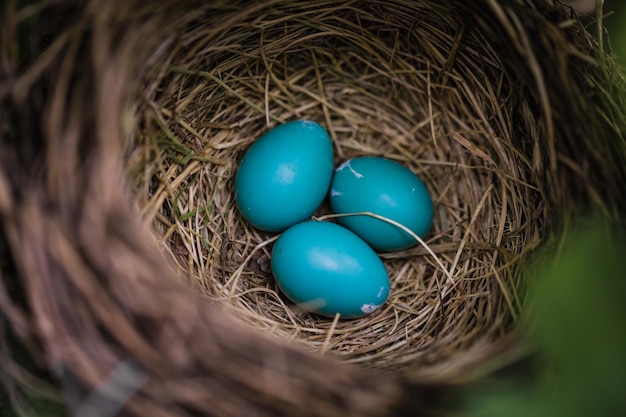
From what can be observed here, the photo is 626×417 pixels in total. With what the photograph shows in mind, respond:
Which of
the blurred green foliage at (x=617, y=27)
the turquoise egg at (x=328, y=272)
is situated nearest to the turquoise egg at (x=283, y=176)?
the turquoise egg at (x=328, y=272)

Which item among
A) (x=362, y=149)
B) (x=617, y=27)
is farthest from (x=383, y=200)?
(x=617, y=27)

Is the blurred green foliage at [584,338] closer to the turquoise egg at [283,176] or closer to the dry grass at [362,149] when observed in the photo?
the dry grass at [362,149]

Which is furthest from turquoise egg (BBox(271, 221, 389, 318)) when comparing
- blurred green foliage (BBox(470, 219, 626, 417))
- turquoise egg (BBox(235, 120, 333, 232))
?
blurred green foliage (BBox(470, 219, 626, 417))

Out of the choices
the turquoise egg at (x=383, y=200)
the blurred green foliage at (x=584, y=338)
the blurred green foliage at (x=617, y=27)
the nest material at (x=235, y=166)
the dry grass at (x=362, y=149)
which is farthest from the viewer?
the turquoise egg at (x=383, y=200)

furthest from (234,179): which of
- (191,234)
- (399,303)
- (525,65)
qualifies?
(525,65)

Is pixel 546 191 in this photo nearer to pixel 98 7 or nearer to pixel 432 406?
pixel 432 406

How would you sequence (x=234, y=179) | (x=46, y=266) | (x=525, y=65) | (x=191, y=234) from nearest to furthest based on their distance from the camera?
1. (x=46, y=266)
2. (x=525, y=65)
3. (x=191, y=234)
4. (x=234, y=179)
